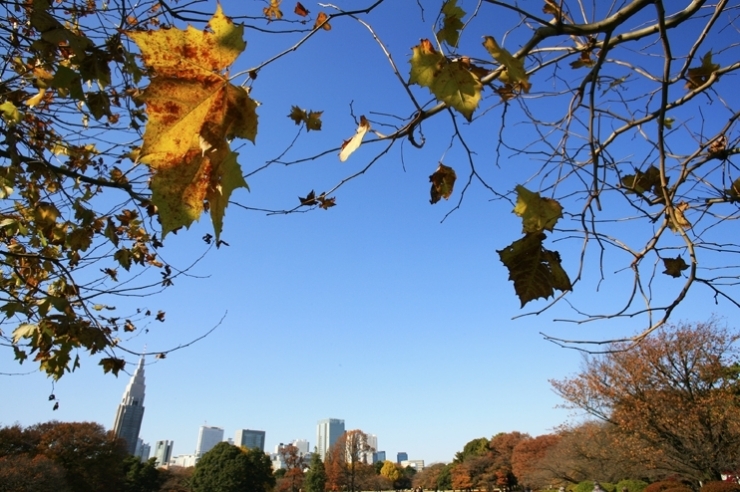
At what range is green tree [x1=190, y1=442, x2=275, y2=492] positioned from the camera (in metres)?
36.1

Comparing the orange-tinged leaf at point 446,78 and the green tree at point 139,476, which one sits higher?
the green tree at point 139,476

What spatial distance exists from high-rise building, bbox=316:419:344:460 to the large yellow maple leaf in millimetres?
135475

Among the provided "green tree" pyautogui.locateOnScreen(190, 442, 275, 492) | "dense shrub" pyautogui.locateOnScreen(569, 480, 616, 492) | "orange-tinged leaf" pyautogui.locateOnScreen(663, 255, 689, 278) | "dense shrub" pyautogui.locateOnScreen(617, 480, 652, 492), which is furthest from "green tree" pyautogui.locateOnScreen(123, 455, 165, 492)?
"orange-tinged leaf" pyautogui.locateOnScreen(663, 255, 689, 278)

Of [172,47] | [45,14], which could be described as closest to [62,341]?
[45,14]

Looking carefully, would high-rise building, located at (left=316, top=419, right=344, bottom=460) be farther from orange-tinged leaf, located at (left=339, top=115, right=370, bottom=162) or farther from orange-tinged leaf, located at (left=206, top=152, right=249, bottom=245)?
orange-tinged leaf, located at (left=206, top=152, right=249, bottom=245)

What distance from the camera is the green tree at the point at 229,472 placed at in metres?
36.1

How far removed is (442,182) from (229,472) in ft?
132

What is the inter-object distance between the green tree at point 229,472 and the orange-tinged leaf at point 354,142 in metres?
40.3

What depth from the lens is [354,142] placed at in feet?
4.48

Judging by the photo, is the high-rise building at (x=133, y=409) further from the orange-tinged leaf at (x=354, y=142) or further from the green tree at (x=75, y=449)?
the orange-tinged leaf at (x=354, y=142)

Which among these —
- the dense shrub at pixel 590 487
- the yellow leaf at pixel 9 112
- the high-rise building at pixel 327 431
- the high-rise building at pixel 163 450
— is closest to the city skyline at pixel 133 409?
the high-rise building at pixel 163 450

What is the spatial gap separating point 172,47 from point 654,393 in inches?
727

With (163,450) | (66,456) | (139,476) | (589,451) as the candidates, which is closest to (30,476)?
(66,456)

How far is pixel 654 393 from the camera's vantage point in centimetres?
1552
